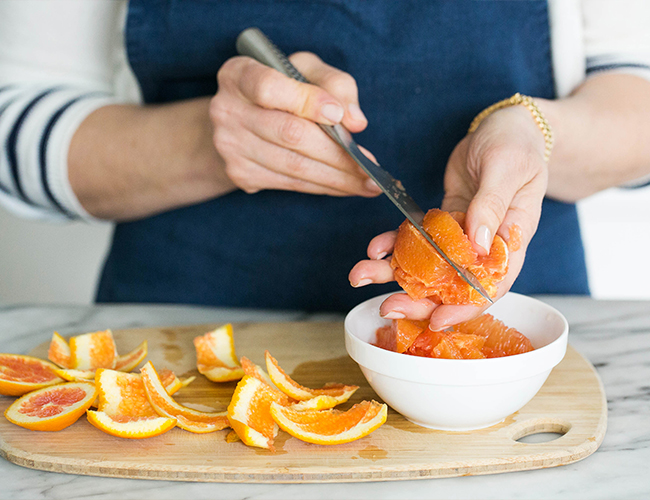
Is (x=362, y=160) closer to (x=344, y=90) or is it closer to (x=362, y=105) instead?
(x=344, y=90)

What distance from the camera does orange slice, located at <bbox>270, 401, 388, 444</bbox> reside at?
0.94 metres

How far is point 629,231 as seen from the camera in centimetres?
318

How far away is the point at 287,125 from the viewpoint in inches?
49.7

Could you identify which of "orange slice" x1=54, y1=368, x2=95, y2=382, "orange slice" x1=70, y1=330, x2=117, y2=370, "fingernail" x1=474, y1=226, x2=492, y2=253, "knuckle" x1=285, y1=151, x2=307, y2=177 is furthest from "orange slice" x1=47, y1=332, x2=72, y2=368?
"fingernail" x1=474, y1=226, x2=492, y2=253

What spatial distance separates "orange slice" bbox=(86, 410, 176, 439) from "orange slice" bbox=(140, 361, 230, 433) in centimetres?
3

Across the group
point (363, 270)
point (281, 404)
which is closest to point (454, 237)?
point (363, 270)

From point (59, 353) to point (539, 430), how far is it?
3.31 ft

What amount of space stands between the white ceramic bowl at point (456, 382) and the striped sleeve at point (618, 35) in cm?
87

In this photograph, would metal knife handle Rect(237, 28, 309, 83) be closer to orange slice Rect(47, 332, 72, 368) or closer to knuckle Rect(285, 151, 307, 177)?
knuckle Rect(285, 151, 307, 177)

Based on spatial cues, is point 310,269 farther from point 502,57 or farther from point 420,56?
point 502,57

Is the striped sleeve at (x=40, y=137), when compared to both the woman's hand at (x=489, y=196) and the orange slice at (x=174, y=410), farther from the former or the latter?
the woman's hand at (x=489, y=196)

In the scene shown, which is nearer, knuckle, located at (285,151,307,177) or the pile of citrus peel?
the pile of citrus peel

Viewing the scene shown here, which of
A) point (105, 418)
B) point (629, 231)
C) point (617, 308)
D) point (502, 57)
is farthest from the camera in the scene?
point (629, 231)

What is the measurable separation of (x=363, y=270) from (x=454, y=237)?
0.59 feet
